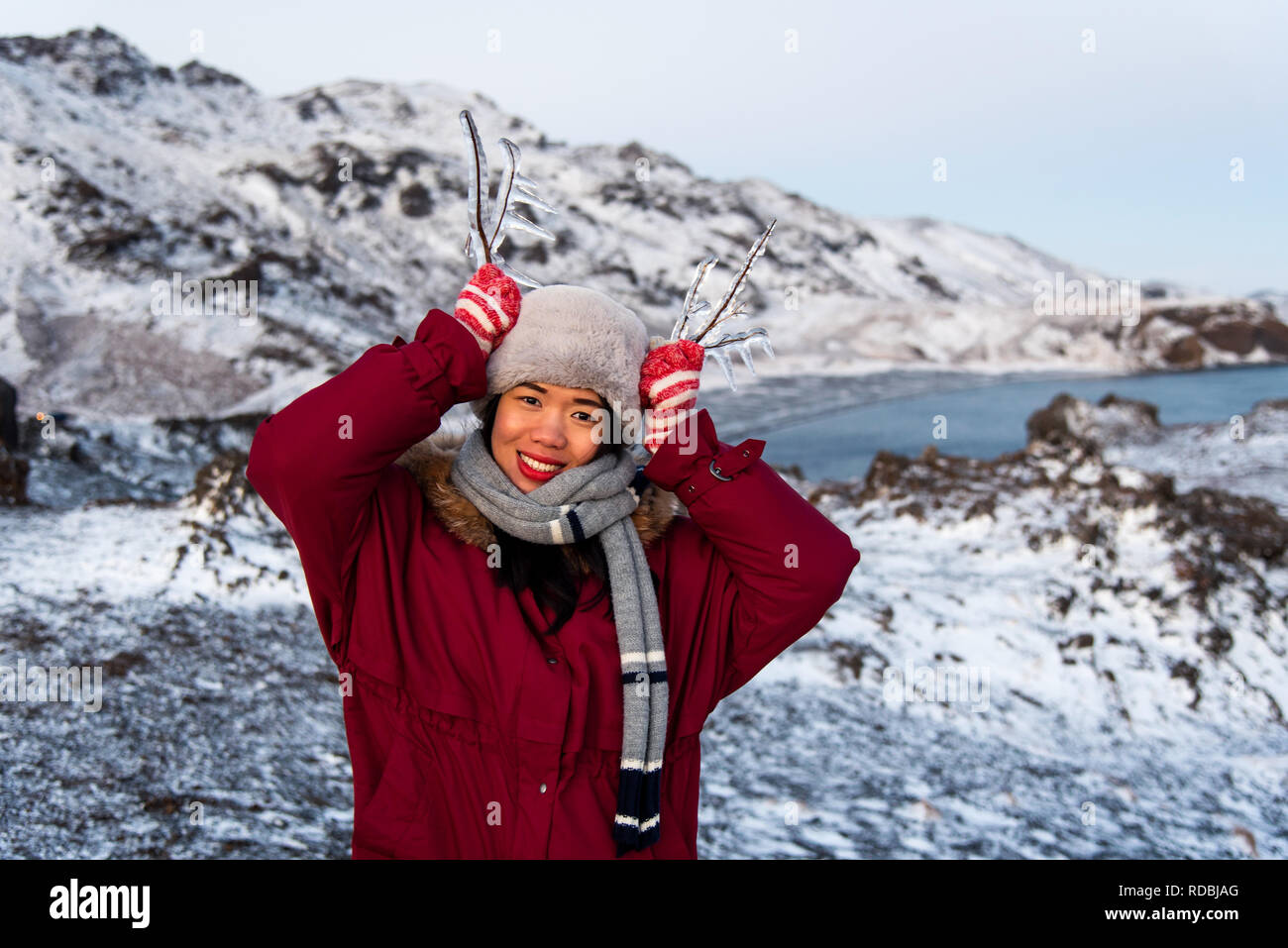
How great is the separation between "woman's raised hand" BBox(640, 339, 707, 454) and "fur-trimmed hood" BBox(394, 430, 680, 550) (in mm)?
176

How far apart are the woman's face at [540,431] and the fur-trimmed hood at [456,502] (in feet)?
0.38

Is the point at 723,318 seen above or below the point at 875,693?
above

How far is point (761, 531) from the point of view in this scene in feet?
6.07

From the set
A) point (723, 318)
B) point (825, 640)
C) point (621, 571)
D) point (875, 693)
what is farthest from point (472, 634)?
point (825, 640)

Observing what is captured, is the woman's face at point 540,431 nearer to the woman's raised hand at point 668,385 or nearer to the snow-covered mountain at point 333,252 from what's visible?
the woman's raised hand at point 668,385

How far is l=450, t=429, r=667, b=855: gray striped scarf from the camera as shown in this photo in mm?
1851

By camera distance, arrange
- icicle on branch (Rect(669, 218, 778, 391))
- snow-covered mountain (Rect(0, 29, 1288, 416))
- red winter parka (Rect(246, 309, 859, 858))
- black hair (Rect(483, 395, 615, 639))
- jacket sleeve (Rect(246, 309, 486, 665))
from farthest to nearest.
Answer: snow-covered mountain (Rect(0, 29, 1288, 416)), icicle on branch (Rect(669, 218, 778, 391)), black hair (Rect(483, 395, 615, 639)), red winter parka (Rect(246, 309, 859, 858)), jacket sleeve (Rect(246, 309, 486, 665))

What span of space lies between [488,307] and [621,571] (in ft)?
1.93

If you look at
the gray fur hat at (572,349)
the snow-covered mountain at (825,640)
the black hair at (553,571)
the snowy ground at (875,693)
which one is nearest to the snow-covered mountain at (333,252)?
the snow-covered mountain at (825,640)

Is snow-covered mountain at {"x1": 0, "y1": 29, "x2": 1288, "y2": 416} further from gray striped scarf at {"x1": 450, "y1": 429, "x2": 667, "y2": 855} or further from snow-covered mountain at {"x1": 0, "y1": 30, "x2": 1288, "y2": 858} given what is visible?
gray striped scarf at {"x1": 450, "y1": 429, "x2": 667, "y2": 855}

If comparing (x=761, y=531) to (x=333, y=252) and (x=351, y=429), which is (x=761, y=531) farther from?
(x=333, y=252)

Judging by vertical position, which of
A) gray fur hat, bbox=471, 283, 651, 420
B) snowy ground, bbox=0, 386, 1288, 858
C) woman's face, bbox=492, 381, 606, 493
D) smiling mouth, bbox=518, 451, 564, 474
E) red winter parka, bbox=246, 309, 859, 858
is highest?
gray fur hat, bbox=471, 283, 651, 420

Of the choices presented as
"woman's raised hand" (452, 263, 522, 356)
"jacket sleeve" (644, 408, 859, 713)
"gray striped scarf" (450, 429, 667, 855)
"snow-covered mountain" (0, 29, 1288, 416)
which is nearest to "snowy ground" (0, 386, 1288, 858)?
"gray striped scarf" (450, 429, 667, 855)
